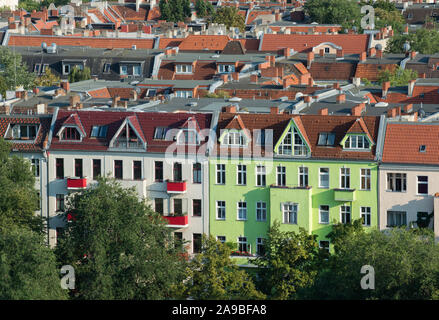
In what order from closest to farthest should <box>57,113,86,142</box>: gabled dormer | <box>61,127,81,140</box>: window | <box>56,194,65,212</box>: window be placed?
<box>57,113,86,142</box>: gabled dormer → <box>61,127,81,140</box>: window → <box>56,194,65,212</box>: window

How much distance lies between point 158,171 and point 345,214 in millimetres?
10252

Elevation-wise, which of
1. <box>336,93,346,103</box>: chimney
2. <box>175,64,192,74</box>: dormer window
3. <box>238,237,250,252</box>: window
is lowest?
<box>238,237,250,252</box>: window

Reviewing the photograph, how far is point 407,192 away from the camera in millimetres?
75500

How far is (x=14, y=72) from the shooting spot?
394ft

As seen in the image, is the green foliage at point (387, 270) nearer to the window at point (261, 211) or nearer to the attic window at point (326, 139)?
the attic window at point (326, 139)

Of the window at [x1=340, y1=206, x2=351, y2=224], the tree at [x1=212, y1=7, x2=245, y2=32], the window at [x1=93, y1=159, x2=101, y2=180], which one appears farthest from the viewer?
the tree at [x1=212, y1=7, x2=245, y2=32]

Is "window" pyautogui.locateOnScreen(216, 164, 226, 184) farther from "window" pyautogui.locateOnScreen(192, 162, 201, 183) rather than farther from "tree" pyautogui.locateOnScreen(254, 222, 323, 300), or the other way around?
"tree" pyautogui.locateOnScreen(254, 222, 323, 300)

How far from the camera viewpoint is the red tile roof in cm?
14338

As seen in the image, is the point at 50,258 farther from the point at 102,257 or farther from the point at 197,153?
the point at 197,153

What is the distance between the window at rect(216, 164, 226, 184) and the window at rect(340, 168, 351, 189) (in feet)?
20.5

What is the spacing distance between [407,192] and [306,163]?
17.9ft

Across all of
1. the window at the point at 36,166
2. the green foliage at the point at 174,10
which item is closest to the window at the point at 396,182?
the window at the point at 36,166

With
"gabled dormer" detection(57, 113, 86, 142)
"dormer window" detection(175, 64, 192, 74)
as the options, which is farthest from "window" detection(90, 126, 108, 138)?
"dormer window" detection(175, 64, 192, 74)
